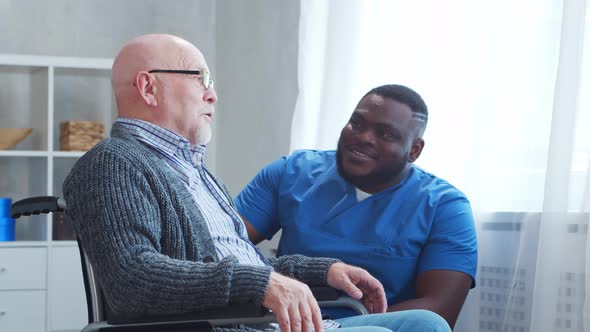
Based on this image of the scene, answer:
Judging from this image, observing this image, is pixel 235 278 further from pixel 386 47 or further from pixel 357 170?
pixel 386 47

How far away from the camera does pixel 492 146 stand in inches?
99.2

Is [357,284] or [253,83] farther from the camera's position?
[253,83]

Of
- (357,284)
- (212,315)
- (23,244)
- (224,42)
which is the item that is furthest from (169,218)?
(224,42)

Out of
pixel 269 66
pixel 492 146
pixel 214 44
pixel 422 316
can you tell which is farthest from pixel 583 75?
pixel 214 44

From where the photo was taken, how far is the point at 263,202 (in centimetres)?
260

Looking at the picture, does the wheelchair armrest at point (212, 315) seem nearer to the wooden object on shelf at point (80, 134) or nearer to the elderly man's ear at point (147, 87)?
the elderly man's ear at point (147, 87)

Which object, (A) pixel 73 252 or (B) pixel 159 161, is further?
(A) pixel 73 252

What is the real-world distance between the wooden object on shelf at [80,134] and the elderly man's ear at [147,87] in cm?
238

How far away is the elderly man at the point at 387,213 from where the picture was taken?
2.28 meters

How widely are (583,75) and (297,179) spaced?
2.72 ft

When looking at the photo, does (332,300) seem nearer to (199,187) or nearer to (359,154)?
(199,187)

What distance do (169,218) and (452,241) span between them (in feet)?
3.00

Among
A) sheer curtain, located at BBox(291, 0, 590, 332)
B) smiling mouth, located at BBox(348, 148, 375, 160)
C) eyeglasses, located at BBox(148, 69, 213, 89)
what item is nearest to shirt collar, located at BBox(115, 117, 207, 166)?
eyeglasses, located at BBox(148, 69, 213, 89)

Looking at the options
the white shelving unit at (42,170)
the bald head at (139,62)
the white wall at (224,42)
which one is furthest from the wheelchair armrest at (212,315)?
the white shelving unit at (42,170)
